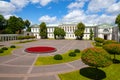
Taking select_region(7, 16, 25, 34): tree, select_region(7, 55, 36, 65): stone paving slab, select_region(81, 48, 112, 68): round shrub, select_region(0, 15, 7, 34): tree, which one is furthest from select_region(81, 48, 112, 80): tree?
select_region(0, 15, 7, 34): tree

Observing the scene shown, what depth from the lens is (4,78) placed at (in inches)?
728

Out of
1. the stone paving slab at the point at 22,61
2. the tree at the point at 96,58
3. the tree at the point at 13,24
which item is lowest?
the stone paving slab at the point at 22,61

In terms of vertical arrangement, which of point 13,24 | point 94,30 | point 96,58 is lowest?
Answer: point 96,58

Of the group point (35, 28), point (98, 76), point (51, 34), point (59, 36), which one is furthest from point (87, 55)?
point (35, 28)

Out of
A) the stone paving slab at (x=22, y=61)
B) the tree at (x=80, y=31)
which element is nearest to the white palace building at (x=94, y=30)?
the tree at (x=80, y=31)

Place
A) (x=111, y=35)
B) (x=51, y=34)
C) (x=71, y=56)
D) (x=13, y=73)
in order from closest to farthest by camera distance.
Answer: (x=13, y=73) → (x=71, y=56) → (x=111, y=35) → (x=51, y=34)

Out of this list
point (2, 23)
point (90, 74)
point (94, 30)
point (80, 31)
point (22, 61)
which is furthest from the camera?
point (94, 30)

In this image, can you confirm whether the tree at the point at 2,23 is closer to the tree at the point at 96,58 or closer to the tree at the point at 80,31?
the tree at the point at 80,31

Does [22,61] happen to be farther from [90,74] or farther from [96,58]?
[96,58]

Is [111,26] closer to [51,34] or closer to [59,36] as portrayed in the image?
[59,36]

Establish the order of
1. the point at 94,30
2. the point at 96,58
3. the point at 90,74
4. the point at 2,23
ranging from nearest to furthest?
the point at 96,58
the point at 90,74
the point at 2,23
the point at 94,30

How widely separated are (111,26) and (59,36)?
1465 inches

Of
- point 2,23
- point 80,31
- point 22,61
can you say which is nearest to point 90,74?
point 22,61

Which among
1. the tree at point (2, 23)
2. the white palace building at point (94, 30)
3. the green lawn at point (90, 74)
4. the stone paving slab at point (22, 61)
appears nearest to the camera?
the green lawn at point (90, 74)
